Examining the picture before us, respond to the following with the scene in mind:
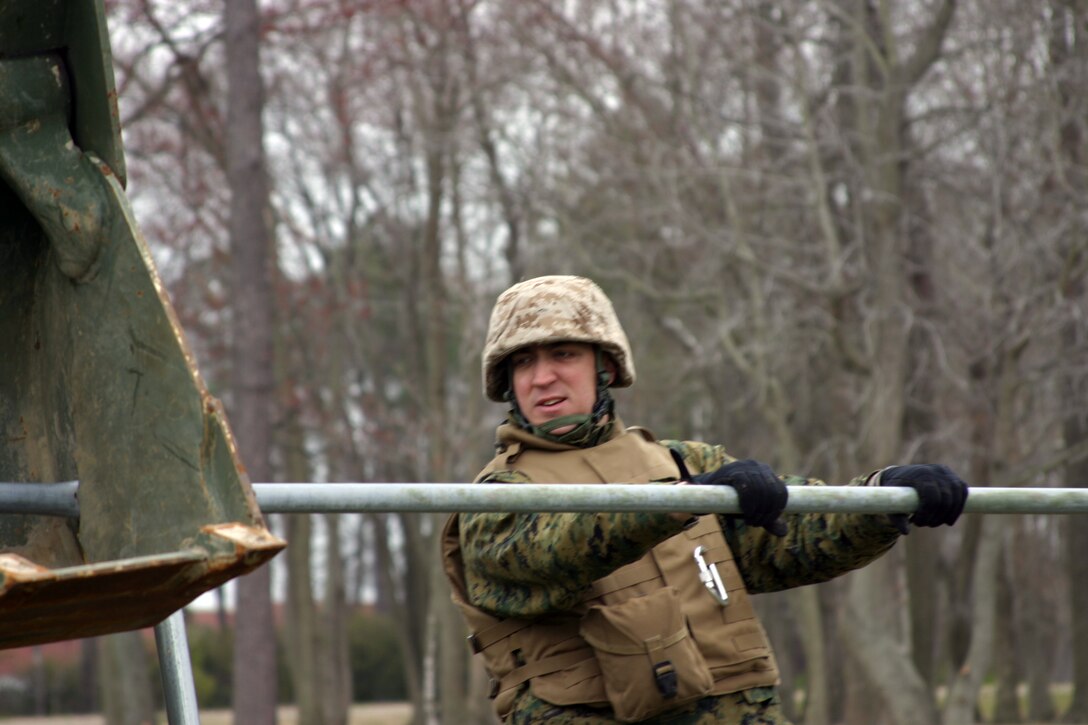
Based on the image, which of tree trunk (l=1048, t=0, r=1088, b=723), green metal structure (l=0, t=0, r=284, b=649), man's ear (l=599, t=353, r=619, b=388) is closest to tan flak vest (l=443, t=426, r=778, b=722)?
man's ear (l=599, t=353, r=619, b=388)

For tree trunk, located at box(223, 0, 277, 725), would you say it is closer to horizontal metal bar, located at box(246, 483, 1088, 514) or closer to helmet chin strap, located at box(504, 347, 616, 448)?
helmet chin strap, located at box(504, 347, 616, 448)

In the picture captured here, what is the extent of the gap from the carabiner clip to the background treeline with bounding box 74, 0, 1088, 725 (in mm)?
7885

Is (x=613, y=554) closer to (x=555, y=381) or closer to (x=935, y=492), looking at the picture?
(x=555, y=381)

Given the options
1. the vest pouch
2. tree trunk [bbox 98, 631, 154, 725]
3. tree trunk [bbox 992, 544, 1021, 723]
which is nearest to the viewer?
the vest pouch

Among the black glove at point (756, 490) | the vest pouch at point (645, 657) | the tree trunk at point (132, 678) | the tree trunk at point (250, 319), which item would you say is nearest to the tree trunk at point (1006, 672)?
the tree trunk at point (132, 678)

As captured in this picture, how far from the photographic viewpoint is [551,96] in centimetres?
1513

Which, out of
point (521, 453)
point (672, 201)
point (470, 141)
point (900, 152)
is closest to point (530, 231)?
point (470, 141)

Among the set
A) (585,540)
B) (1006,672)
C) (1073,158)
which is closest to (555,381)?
(585,540)

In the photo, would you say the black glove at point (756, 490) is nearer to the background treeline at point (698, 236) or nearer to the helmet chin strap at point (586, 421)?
the helmet chin strap at point (586, 421)

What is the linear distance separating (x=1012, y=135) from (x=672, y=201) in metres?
2.86

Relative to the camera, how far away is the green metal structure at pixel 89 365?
2.18 meters

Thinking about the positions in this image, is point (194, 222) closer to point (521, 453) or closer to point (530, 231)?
point (530, 231)

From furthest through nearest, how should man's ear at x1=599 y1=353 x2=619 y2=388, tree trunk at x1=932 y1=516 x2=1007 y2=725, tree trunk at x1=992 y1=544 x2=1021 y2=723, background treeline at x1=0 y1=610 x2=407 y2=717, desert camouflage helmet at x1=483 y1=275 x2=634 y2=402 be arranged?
1. background treeline at x1=0 y1=610 x2=407 y2=717
2. tree trunk at x1=992 y1=544 x2=1021 y2=723
3. tree trunk at x1=932 y1=516 x2=1007 y2=725
4. man's ear at x1=599 y1=353 x2=619 y2=388
5. desert camouflage helmet at x1=483 y1=275 x2=634 y2=402

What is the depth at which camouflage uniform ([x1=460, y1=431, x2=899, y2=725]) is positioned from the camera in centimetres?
276
